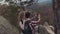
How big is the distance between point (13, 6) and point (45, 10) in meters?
0.37

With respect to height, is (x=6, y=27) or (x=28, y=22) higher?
(x=28, y=22)

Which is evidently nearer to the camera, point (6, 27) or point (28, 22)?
point (28, 22)

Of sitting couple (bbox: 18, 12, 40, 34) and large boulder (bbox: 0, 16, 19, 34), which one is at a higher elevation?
sitting couple (bbox: 18, 12, 40, 34)

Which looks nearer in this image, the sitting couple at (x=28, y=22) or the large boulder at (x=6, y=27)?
the sitting couple at (x=28, y=22)

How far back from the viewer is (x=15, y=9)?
128 centimetres

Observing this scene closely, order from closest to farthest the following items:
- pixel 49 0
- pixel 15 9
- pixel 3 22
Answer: pixel 49 0 < pixel 15 9 < pixel 3 22

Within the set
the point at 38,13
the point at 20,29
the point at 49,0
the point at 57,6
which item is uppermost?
the point at 57,6

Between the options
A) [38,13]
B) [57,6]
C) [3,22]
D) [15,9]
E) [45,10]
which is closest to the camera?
[57,6]

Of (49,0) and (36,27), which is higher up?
(49,0)

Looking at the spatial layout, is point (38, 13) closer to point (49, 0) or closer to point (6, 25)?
point (49, 0)

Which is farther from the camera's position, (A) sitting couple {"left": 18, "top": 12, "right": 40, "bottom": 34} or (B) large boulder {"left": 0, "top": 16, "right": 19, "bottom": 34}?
(B) large boulder {"left": 0, "top": 16, "right": 19, "bottom": 34}

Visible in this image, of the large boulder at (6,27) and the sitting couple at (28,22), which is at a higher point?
the sitting couple at (28,22)

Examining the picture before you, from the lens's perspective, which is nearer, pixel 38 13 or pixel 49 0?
pixel 49 0

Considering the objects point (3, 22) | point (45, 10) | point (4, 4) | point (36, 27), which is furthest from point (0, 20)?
point (45, 10)
